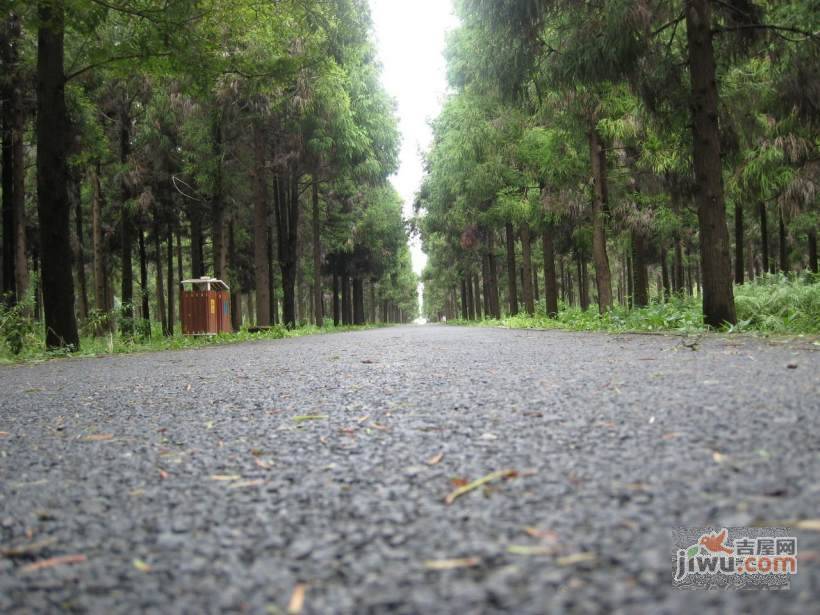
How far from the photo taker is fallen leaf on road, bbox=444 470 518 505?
5.53 feet

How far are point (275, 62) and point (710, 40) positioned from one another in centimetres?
708

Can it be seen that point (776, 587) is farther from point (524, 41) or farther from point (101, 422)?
point (524, 41)

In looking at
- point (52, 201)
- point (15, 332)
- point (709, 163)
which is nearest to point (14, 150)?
point (52, 201)

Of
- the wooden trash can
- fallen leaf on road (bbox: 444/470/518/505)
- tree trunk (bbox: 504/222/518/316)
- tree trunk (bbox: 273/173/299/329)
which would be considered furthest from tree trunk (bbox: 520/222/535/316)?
fallen leaf on road (bbox: 444/470/518/505)

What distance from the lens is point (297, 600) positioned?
1.17 meters

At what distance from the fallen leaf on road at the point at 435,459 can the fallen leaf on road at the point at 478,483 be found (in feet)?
0.85

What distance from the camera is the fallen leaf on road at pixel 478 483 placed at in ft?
5.53

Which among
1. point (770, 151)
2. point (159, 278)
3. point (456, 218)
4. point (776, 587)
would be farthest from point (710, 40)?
point (159, 278)

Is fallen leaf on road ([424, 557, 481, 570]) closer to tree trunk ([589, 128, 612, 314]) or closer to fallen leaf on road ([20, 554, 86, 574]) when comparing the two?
fallen leaf on road ([20, 554, 86, 574])

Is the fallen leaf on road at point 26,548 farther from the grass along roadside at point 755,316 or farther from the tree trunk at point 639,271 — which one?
the tree trunk at point 639,271

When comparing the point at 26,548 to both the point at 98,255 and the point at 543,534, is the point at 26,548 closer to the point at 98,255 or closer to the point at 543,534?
the point at 543,534

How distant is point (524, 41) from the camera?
362 inches

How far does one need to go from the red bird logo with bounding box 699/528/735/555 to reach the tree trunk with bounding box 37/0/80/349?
32.3 ft

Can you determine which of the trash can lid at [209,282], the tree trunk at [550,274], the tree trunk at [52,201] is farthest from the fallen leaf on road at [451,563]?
the tree trunk at [550,274]
